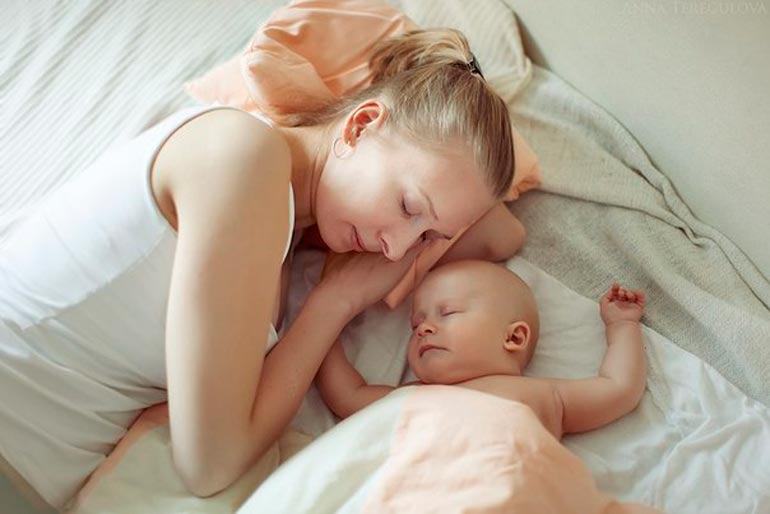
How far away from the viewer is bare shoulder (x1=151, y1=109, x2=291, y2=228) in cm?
99

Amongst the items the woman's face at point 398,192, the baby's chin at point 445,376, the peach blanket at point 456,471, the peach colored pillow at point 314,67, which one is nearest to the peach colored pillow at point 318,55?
the peach colored pillow at point 314,67

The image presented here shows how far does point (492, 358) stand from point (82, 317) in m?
0.54

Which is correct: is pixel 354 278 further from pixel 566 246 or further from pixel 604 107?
pixel 604 107

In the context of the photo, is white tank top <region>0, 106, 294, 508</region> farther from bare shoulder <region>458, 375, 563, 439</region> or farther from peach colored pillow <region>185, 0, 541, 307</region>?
bare shoulder <region>458, 375, 563, 439</region>

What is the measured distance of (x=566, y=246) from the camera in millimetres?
1396

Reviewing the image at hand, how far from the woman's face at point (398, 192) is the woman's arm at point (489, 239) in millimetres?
207

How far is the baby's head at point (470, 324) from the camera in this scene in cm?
116

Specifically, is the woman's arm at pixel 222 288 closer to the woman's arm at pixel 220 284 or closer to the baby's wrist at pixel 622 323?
the woman's arm at pixel 220 284

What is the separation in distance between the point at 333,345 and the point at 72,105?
675 mm

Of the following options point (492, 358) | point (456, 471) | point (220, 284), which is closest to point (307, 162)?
point (220, 284)

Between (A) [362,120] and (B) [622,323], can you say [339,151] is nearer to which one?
(A) [362,120]

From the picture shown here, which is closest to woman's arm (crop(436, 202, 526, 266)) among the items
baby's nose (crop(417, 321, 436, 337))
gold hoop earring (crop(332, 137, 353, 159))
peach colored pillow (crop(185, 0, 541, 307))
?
peach colored pillow (crop(185, 0, 541, 307))

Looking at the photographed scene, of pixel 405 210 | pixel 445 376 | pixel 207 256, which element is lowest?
pixel 445 376

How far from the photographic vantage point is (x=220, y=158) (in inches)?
39.3
